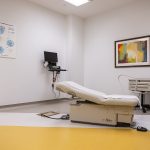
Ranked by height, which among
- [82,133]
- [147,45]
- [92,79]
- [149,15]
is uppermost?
[149,15]

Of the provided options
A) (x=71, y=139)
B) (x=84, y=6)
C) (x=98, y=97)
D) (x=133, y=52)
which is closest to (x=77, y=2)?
(x=84, y=6)

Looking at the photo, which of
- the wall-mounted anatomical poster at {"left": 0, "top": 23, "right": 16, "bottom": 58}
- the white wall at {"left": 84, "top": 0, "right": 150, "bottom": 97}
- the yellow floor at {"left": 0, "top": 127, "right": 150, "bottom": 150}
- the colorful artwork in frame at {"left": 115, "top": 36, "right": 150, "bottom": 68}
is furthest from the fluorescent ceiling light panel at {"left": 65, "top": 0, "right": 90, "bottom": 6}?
the yellow floor at {"left": 0, "top": 127, "right": 150, "bottom": 150}

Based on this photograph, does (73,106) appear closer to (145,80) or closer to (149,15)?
(145,80)

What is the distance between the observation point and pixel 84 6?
15.0 ft

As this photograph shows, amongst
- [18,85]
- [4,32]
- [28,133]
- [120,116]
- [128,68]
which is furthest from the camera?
[128,68]

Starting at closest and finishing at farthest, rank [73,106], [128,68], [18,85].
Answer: [73,106] → [18,85] → [128,68]

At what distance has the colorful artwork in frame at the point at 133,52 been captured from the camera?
407 cm

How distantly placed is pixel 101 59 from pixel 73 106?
304 centimetres

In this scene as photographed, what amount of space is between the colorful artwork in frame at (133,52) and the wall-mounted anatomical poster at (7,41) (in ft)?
8.63

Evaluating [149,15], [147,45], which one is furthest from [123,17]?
[147,45]

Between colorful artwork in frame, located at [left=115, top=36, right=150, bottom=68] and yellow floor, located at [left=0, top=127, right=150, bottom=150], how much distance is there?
2.58 metres

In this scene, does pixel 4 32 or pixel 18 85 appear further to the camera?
pixel 18 85

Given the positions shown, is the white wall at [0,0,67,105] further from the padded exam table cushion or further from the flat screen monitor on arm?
the padded exam table cushion

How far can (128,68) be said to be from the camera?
4379mm
